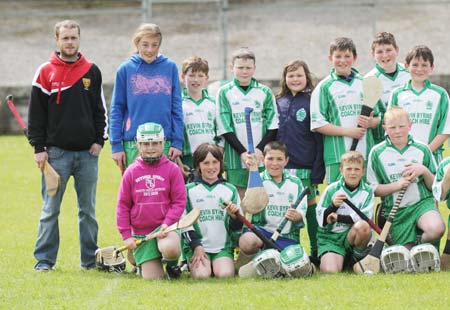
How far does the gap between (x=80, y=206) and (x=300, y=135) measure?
1.72 m

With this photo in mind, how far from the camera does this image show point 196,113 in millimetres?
7832

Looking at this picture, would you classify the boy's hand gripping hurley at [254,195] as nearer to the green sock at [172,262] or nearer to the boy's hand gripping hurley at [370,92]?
the green sock at [172,262]

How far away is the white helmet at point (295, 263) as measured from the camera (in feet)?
22.8

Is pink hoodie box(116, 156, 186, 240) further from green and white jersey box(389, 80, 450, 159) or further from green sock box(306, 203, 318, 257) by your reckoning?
green and white jersey box(389, 80, 450, 159)

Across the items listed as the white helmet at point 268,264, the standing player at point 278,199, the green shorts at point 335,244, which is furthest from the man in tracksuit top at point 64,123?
the green shorts at point 335,244

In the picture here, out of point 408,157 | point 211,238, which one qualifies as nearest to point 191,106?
point 211,238

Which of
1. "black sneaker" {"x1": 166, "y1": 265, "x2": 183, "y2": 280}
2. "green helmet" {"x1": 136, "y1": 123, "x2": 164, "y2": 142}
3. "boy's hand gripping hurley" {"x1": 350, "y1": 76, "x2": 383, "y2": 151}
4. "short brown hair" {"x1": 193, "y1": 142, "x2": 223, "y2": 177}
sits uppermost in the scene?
"boy's hand gripping hurley" {"x1": 350, "y1": 76, "x2": 383, "y2": 151}

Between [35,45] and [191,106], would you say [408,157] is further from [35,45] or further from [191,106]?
[35,45]

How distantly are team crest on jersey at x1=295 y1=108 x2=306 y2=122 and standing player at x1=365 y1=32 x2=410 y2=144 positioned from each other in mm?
559

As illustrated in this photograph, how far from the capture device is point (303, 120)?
7824 mm

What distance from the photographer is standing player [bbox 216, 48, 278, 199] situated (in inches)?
307

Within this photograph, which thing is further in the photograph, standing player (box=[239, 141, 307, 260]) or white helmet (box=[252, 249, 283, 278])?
standing player (box=[239, 141, 307, 260])

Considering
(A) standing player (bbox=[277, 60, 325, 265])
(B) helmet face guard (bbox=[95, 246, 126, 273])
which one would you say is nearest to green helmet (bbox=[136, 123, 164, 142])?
(B) helmet face guard (bbox=[95, 246, 126, 273])

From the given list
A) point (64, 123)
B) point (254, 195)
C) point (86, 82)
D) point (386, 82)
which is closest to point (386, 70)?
point (386, 82)
